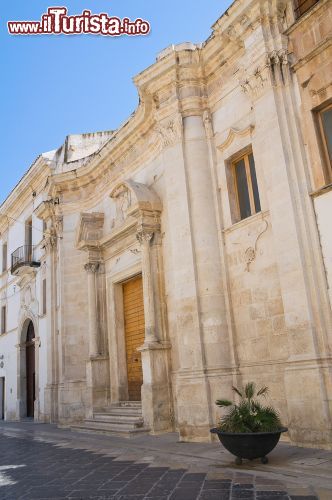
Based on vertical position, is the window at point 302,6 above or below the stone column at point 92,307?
above

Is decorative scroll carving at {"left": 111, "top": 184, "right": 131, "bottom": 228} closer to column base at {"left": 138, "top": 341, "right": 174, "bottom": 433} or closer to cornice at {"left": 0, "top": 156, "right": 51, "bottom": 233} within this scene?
column base at {"left": 138, "top": 341, "right": 174, "bottom": 433}

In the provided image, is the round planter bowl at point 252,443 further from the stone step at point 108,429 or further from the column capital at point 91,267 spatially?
the column capital at point 91,267

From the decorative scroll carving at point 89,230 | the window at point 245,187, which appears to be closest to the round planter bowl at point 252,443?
the window at point 245,187

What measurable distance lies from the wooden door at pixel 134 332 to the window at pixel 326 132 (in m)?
6.53

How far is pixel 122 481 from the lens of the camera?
6.20m

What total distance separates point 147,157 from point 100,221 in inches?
112

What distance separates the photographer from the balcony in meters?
18.5

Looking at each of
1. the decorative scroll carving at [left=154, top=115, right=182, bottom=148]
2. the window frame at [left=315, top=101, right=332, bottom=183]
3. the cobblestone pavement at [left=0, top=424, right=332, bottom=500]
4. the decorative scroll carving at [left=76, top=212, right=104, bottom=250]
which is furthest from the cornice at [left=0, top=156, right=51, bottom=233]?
the cobblestone pavement at [left=0, top=424, right=332, bottom=500]

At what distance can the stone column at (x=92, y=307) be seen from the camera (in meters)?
13.8

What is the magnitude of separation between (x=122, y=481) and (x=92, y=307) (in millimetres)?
8129

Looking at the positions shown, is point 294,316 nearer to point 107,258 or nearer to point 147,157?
point 147,157

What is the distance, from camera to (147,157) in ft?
42.1

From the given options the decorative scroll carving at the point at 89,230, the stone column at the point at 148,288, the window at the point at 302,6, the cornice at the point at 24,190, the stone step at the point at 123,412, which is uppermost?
the cornice at the point at 24,190

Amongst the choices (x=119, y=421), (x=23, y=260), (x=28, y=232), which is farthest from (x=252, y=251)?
(x=28, y=232)
